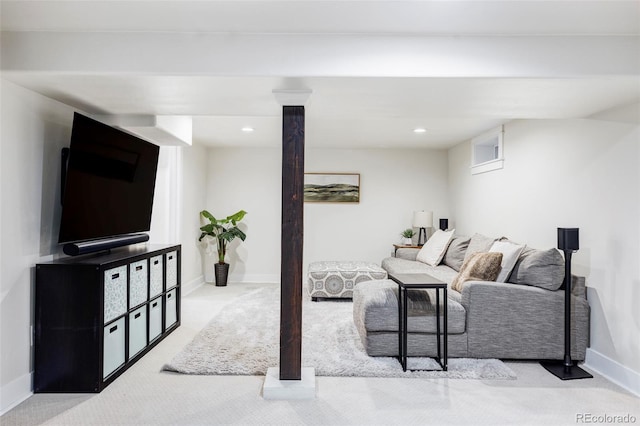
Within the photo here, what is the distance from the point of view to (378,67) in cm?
230

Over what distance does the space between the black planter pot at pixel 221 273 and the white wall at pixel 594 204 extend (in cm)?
395

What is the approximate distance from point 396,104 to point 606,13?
4.03 ft

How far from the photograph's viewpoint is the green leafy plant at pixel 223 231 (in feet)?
20.3

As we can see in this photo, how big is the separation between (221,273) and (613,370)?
15.9 ft

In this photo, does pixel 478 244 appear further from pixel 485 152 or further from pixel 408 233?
pixel 408 233

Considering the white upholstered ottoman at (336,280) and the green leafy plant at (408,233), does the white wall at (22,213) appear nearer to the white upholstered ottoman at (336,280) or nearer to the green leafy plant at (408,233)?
the white upholstered ottoman at (336,280)

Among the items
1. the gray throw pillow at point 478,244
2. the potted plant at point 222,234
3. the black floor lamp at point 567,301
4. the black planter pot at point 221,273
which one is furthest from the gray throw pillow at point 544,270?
the black planter pot at point 221,273

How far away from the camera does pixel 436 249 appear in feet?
17.7

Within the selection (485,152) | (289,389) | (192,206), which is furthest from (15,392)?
(485,152)

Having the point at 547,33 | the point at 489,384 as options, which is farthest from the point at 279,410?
the point at 547,33

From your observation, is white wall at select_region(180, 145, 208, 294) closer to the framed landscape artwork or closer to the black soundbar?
the framed landscape artwork

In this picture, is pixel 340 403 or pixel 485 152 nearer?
pixel 340 403

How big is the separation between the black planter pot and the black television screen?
2.43 m

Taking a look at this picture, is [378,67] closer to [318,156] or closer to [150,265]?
[150,265]
